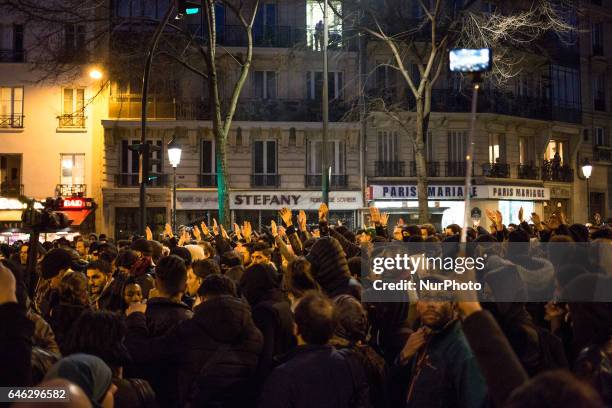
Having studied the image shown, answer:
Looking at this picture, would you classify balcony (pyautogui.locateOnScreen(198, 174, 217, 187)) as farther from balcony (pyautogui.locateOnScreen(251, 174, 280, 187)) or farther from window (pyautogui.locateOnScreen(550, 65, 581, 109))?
window (pyautogui.locateOnScreen(550, 65, 581, 109))

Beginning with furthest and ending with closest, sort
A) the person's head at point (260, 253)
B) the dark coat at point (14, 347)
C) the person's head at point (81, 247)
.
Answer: the person's head at point (81, 247), the person's head at point (260, 253), the dark coat at point (14, 347)

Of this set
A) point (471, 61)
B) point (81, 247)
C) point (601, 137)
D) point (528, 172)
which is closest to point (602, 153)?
point (601, 137)

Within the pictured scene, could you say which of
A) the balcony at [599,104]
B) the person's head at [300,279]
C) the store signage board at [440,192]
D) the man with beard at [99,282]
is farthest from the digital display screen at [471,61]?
the balcony at [599,104]

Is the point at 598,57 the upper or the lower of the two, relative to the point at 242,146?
upper

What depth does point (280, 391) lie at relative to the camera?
3.43 metres

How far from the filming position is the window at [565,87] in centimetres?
3538

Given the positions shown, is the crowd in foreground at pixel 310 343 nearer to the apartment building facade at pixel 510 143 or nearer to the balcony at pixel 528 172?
the apartment building facade at pixel 510 143

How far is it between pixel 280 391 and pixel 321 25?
29.5 m

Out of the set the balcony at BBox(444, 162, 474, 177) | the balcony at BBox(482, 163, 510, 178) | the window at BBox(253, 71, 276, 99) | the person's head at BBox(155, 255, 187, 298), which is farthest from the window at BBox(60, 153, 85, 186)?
the person's head at BBox(155, 255, 187, 298)

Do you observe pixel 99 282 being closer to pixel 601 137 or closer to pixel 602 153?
pixel 602 153

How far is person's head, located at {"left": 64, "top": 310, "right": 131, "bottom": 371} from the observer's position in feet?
11.9

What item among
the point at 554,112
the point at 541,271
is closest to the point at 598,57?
the point at 554,112

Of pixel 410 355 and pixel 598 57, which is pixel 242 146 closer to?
pixel 598 57

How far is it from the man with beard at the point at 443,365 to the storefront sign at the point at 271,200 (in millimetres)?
26604
